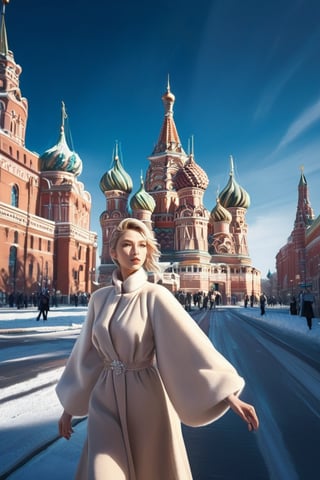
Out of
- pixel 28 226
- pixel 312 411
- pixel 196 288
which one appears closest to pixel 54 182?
pixel 28 226

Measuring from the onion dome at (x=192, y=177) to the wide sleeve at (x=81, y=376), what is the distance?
54111mm

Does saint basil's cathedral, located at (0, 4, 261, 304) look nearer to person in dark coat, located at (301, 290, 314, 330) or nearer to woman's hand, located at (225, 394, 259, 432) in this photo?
person in dark coat, located at (301, 290, 314, 330)

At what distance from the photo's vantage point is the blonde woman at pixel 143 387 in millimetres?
1900

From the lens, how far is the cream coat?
1.91 metres

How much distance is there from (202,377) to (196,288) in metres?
48.2

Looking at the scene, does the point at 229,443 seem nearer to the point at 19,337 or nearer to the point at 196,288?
the point at 19,337

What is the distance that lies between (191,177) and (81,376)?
54.6 m

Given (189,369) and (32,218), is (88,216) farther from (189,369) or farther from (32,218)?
(189,369)

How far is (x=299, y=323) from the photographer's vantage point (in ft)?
50.2

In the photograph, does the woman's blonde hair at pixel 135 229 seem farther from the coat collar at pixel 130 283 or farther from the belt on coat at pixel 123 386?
the belt on coat at pixel 123 386

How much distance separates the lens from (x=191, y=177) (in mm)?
55656

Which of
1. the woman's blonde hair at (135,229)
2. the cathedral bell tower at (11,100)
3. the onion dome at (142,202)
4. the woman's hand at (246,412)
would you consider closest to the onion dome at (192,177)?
the onion dome at (142,202)

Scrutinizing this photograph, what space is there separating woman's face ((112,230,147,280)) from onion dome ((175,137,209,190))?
2121 inches

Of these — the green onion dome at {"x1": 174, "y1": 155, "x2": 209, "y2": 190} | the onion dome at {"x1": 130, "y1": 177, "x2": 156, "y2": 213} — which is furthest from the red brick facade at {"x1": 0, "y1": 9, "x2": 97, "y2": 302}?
the green onion dome at {"x1": 174, "y1": 155, "x2": 209, "y2": 190}
